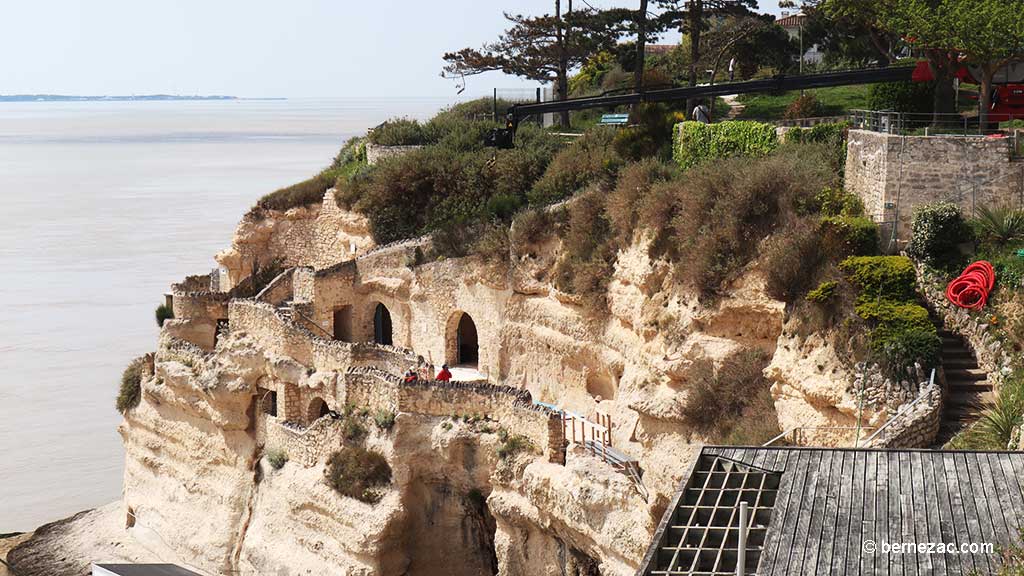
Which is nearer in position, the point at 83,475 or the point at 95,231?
the point at 83,475

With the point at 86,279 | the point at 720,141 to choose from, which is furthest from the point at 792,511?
the point at 86,279

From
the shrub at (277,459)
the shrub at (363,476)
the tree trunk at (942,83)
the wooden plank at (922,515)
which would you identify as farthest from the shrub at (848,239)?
the shrub at (277,459)

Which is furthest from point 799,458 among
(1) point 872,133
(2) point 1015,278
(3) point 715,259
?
(1) point 872,133

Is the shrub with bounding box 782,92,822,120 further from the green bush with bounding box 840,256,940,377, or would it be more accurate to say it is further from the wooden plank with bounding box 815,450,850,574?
the wooden plank with bounding box 815,450,850,574

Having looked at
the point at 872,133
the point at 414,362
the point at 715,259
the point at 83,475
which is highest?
the point at 872,133

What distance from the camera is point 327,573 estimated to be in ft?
95.2

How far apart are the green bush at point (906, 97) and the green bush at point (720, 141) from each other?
8.40 feet

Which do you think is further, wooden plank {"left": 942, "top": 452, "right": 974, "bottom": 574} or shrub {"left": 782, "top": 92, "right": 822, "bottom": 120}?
shrub {"left": 782, "top": 92, "right": 822, "bottom": 120}

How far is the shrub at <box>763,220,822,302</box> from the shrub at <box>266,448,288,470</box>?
1202 centimetres

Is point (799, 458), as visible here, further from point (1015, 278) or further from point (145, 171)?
point (145, 171)

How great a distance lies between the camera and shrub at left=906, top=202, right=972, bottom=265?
24.9 metres

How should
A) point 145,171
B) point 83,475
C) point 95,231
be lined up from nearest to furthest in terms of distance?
point 83,475, point 95,231, point 145,171

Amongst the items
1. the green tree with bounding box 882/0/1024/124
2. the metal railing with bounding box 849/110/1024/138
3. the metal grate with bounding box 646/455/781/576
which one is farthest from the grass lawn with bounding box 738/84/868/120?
the metal grate with bounding box 646/455/781/576

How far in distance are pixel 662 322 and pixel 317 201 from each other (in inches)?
636
